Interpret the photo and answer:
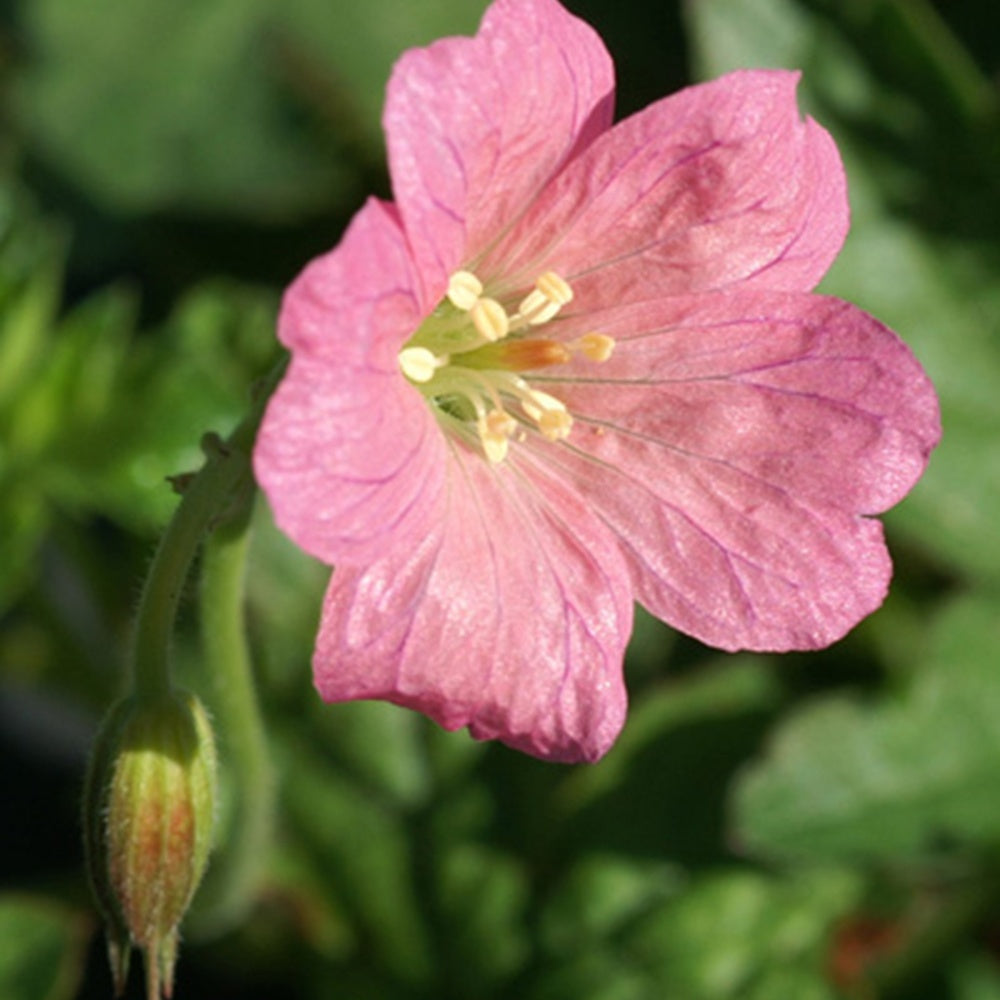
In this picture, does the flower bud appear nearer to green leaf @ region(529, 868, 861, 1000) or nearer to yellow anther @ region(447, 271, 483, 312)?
yellow anther @ region(447, 271, 483, 312)

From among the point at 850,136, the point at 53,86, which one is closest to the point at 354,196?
the point at 53,86

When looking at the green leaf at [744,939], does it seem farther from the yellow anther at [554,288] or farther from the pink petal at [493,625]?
the yellow anther at [554,288]

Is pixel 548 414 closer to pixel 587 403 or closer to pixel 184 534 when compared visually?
pixel 587 403

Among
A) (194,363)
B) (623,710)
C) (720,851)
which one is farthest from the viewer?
(720,851)

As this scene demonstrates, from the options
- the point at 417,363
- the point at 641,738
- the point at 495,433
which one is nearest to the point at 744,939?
the point at 641,738

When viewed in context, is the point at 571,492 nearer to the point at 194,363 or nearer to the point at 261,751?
the point at 261,751

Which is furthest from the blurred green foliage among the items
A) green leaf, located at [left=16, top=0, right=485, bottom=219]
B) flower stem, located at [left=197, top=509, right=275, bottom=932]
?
green leaf, located at [left=16, top=0, right=485, bottom=219]
